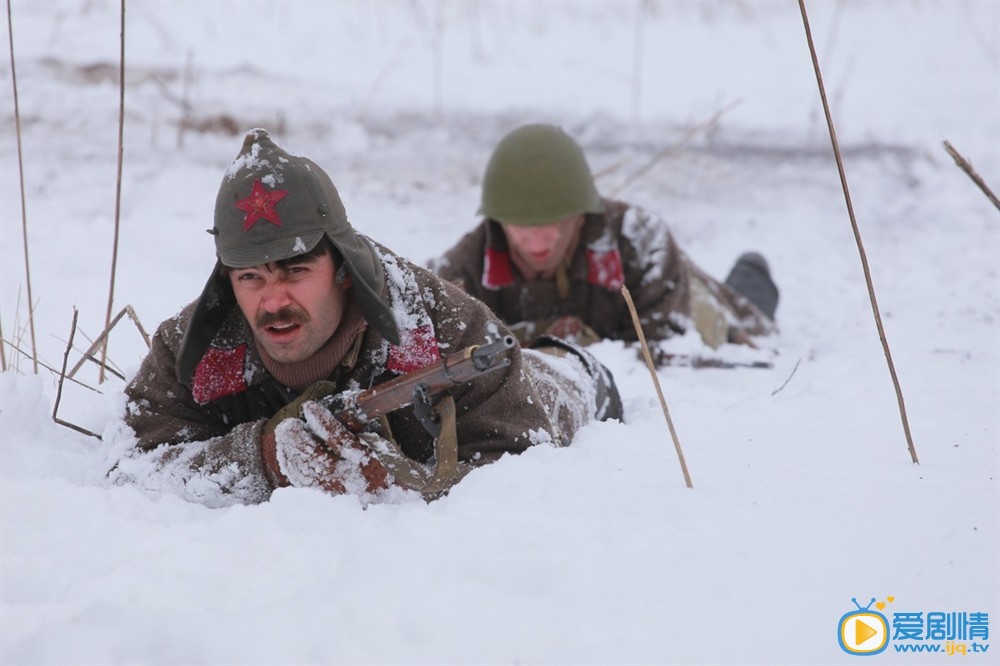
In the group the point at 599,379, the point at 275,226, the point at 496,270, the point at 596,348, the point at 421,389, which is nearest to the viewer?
the point at 421,389

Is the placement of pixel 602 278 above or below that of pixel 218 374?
below

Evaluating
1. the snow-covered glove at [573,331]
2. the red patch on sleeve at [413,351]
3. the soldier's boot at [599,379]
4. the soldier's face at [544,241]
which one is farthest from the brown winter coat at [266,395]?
the soldier's face at [544,241]

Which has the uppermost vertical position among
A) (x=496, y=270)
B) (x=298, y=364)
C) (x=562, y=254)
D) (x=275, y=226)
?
(x=275, y=226)

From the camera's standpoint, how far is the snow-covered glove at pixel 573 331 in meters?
4.12

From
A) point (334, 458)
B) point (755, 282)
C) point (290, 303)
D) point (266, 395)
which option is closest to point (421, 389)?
point (334, 458)

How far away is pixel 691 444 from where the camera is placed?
2.41 metres

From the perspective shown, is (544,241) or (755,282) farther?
(755,282)

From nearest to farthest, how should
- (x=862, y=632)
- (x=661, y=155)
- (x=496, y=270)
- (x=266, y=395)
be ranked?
(x=862, y=632) < (x=266, y=395) < (x=496, y=270) < (x=661, y=155)

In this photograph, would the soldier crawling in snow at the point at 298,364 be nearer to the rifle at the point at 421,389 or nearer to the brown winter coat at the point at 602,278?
the rifle at the point at 421,389

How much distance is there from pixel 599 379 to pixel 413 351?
0.86 m

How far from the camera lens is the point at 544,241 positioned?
14.3 ft

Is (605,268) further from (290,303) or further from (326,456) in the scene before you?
(326,456)

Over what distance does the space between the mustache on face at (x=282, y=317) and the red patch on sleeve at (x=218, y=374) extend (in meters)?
0.18

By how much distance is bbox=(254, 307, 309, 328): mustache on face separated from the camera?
2.45 metres
